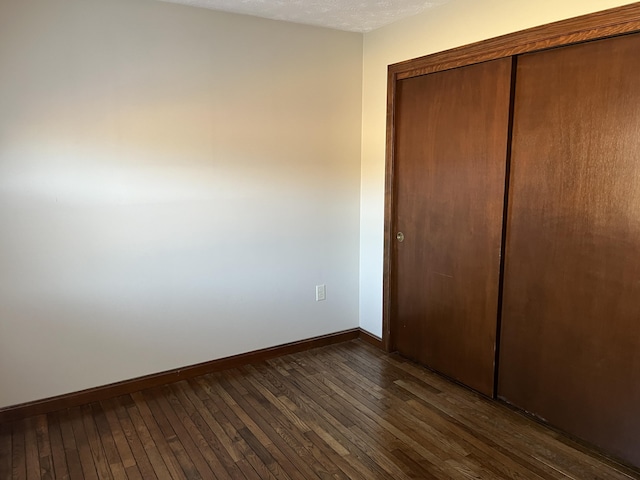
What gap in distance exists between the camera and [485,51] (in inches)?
100

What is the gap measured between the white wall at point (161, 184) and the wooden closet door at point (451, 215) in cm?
56

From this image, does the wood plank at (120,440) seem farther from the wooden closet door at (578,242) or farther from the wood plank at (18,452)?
the wooden closet door at (578,242)

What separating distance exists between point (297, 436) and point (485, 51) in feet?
7.39

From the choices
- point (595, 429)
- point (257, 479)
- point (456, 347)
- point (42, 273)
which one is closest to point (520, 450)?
point (595, 429)

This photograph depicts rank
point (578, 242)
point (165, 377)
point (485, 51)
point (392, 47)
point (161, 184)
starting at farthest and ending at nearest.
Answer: point (392, 47)
point (165, 377)
point (161, 184)
point (485, 51)
point (578, 242)

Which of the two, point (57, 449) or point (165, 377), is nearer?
point (57, 449)

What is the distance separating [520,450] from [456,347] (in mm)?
745

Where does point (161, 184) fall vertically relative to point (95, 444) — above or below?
above

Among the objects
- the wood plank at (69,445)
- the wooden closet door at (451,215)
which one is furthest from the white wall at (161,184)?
the wooden closet door at (451,215)

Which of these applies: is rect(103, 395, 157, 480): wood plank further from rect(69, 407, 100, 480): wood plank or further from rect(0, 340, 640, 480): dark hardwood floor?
rect(69, 407, 100, 480): wood plank

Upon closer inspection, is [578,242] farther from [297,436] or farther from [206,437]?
[206,437]

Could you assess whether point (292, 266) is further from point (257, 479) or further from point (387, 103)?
point (257, 479)

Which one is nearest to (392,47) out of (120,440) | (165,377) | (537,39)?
(537,39)

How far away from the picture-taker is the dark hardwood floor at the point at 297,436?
2.16 meters
